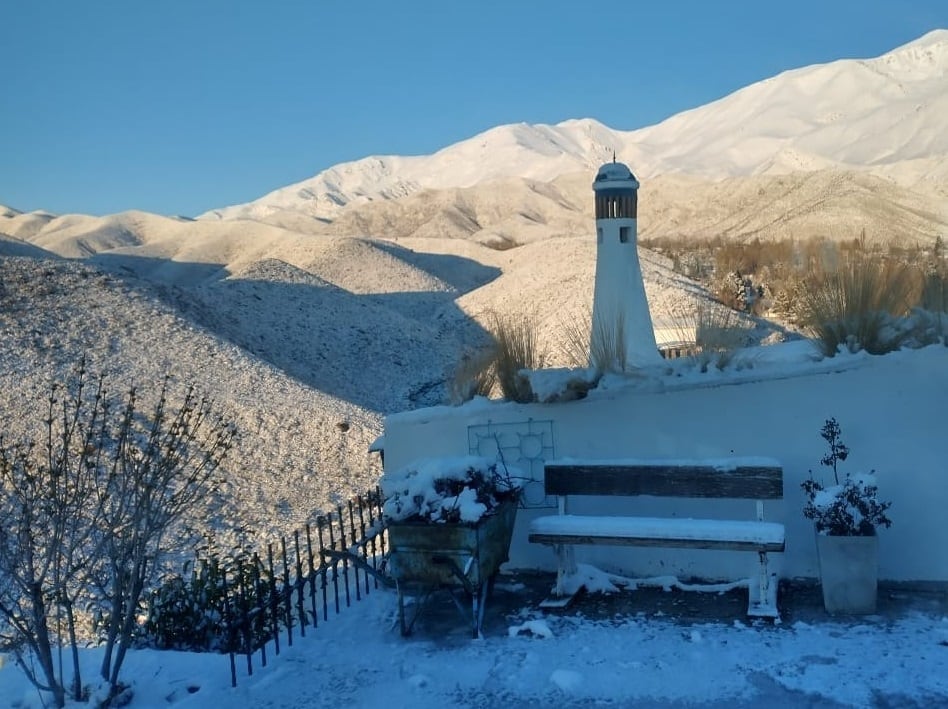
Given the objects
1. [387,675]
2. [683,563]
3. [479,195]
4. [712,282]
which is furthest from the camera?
[479,195]

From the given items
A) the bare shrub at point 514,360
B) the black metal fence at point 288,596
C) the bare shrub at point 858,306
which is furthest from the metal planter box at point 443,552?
the bare shrub at point 858,306

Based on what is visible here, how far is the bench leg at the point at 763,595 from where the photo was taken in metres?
5.38

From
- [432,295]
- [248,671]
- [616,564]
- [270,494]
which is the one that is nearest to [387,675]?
[248,671]

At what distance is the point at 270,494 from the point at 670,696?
8773 mm

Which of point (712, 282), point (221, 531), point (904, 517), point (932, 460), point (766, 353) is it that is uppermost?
point (712, 282)

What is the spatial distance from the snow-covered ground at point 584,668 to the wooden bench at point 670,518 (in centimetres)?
44

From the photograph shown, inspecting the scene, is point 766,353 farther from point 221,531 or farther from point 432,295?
point 432,295

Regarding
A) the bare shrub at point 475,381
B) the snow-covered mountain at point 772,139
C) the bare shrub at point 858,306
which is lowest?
the bare shrub at point 475,381

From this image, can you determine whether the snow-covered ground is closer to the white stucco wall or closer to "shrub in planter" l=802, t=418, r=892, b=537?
"shrub in planter" l=802, t=418, r=892, b=537

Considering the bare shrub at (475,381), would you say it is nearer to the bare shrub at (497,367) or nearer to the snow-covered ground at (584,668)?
the bare shrub at (497,367)

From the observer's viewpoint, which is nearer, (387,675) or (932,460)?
(387,675)

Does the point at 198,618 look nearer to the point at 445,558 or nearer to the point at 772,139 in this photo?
the point at 445,558

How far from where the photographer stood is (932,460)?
5.71m

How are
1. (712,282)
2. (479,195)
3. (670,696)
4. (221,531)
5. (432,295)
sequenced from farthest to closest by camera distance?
(479,195), (432,295), (712,282), (221,531), (670,696)
